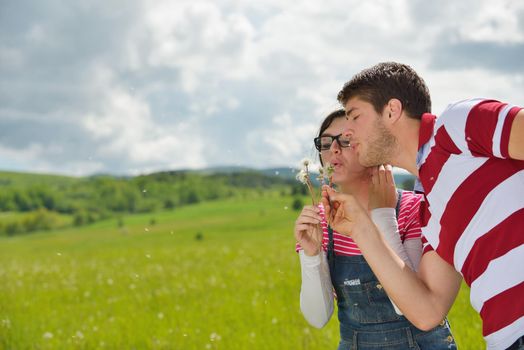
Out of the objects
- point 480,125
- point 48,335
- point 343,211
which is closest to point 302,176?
point 343,211

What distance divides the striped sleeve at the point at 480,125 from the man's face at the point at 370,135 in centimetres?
58

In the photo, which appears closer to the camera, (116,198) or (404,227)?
(404,227)

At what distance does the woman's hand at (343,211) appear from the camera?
3355mm

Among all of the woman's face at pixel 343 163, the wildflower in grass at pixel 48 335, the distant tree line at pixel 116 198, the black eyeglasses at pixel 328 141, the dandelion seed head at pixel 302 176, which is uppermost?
the distant tree line at pixel 116 198

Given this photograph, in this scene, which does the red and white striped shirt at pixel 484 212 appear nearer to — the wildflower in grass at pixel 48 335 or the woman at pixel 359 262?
the woman at pixel 359 262

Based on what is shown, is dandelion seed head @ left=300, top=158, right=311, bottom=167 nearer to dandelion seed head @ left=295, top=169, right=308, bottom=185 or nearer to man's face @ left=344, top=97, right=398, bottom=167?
dandelion seed head @ left=295, top=169, right=308, bottom=185

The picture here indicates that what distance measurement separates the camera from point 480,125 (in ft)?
8.74

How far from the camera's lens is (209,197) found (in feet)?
255

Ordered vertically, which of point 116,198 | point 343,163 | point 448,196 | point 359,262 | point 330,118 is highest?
point 116,198

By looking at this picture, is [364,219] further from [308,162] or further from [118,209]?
[118,209]

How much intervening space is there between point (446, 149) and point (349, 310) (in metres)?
1.40

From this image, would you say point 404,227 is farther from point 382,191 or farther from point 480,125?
point 480,125

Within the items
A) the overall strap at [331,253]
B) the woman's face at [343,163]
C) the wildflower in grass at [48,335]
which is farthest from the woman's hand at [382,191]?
the wildflower in grass at [48,335]

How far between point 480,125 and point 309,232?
139 centimetres
